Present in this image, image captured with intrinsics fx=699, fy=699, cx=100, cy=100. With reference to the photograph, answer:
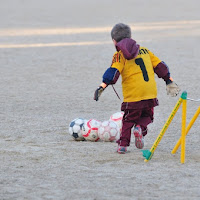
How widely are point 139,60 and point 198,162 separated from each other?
3.97 ft

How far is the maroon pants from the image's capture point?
23.7 ft

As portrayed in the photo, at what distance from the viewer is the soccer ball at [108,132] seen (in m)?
7.86

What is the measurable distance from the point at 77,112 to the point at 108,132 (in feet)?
6.15

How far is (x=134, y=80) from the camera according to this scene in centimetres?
711

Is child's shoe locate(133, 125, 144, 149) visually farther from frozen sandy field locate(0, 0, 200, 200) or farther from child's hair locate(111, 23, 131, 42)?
child's hair locate(111, 23, 131, 42)

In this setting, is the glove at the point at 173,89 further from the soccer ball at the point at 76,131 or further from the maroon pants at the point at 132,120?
the soccer ball at the point at 76,131

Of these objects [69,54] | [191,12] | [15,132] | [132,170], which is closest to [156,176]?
[132,170]

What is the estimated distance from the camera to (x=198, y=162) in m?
6.78

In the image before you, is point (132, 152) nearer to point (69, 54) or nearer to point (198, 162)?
point (198, 162)

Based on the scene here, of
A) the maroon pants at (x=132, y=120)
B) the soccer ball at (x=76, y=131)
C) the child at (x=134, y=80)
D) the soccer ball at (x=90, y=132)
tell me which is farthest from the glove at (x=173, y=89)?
the soccer ball at (x=76, y=131)

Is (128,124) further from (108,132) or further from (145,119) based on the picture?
(108,132)

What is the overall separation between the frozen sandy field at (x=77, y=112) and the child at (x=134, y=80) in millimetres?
273

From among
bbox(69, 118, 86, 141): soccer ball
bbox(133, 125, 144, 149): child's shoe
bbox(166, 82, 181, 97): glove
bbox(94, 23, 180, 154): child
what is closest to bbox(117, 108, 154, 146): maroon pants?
bbox(94, 23, 180, 154): child

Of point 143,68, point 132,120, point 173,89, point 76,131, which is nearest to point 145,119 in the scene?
point 132,120
